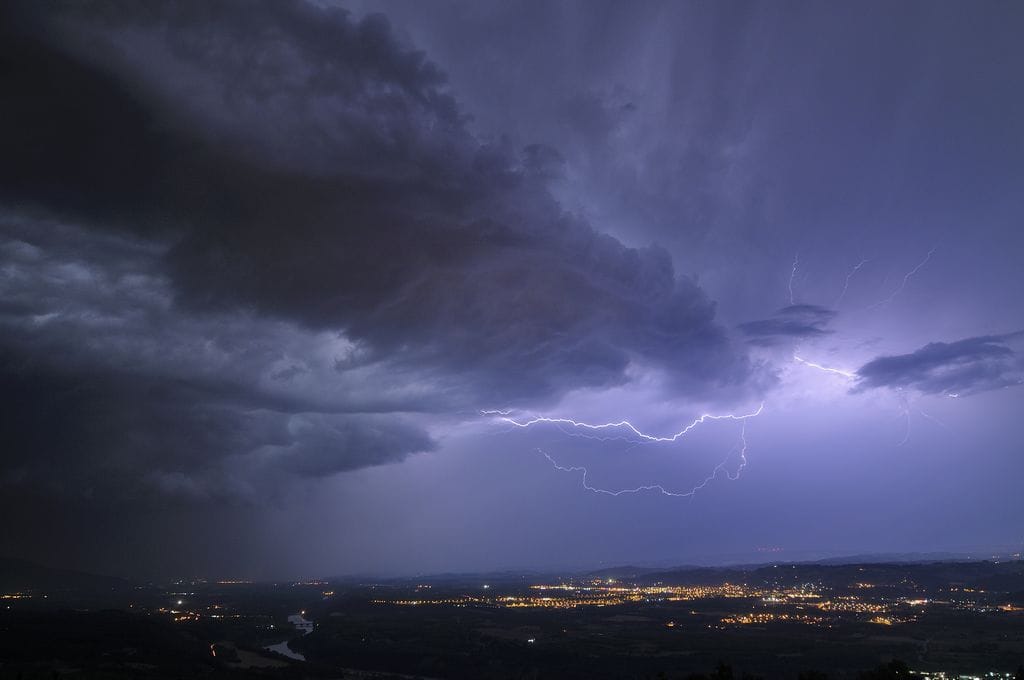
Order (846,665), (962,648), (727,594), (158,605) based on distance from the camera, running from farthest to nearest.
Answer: (158,605) → (727,594) → (962,648) → (846,665)

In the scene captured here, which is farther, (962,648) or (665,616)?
(665,616)

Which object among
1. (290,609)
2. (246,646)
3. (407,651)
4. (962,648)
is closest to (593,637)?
(407,651)

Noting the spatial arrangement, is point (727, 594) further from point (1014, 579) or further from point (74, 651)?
point (74, 651)

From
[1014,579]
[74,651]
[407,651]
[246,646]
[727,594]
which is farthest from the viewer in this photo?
[727,594]

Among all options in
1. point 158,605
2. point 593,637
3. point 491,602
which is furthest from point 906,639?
point 158,605

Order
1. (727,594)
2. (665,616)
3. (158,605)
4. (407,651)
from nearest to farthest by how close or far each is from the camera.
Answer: (407,651)
(665,616)
(727,594)
(158,605)

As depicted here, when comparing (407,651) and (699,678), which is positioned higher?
(699,678)

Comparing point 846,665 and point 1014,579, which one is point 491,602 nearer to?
point 846,665

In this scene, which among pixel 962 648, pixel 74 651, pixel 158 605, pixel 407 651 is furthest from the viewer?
pixel 158 605

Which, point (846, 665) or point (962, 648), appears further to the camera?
point (962, 648)
